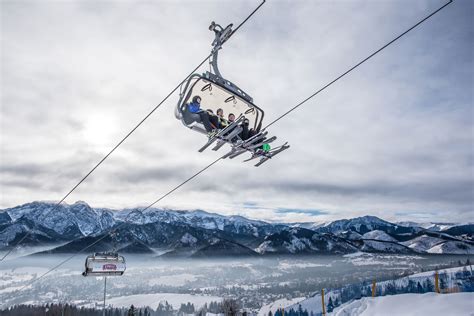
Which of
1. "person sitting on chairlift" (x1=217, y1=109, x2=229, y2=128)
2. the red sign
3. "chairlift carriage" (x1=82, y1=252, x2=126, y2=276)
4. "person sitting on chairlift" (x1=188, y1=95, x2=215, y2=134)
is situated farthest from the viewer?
the red sign

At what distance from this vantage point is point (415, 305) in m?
23.0

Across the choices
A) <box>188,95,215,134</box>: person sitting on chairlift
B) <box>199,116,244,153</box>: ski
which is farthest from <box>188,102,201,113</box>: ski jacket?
<box>199,116,244,153</box>: ski

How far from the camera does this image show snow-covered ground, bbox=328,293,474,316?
19780 mm

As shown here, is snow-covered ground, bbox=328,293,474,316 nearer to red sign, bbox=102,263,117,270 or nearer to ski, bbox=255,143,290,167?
ski, bbox=255,143,290,167

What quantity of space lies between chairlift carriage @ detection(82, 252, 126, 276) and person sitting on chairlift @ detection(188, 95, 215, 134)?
61.1 feet

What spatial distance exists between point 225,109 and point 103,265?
63.4 ft

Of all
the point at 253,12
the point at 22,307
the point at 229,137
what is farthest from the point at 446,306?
the point at 22,307

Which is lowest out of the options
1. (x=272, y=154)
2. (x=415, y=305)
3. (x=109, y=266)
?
(x=415, y=305)

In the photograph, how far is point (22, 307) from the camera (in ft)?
570

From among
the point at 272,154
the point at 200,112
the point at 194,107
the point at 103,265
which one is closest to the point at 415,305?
the point at 272,154

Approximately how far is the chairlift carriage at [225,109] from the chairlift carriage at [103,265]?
18276 millimetres

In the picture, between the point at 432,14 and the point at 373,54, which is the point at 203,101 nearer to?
the point at 373,54

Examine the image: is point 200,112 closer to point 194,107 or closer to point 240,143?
point 194,107

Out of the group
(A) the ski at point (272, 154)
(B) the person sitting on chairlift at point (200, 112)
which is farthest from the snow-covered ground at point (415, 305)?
(B) the person sitting on chairlift at point (200, 112)
